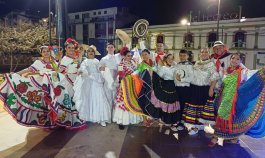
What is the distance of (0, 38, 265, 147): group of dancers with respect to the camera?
3.57m

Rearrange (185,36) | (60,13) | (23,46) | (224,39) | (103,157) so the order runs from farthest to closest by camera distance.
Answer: (185,36) < (224,39) < (23,46) < (60,13) < (103,157)

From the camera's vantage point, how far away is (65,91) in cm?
419

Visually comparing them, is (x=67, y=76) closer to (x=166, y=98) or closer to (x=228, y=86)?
(x=166, y=98)

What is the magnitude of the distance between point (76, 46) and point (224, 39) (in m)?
21.7

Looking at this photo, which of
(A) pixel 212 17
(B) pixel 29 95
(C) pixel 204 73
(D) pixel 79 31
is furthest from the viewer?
(D) pixel 79 31

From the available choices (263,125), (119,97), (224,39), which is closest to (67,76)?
(119,97)

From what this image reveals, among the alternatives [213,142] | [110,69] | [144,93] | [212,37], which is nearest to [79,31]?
[212,37]

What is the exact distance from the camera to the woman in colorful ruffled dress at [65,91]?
397 centimetres

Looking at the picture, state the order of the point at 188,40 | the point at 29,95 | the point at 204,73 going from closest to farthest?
1. the point at 204,73
2. the point at 29,95
3. the point at 188,40

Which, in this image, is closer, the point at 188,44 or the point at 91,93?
the point at 91,93

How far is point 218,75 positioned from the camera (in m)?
3.75

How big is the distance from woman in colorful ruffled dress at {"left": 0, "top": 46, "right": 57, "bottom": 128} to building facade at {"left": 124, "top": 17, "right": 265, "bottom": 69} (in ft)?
57.8

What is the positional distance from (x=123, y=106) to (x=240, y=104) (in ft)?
6.40

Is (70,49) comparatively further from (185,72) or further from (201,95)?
(201,95)
